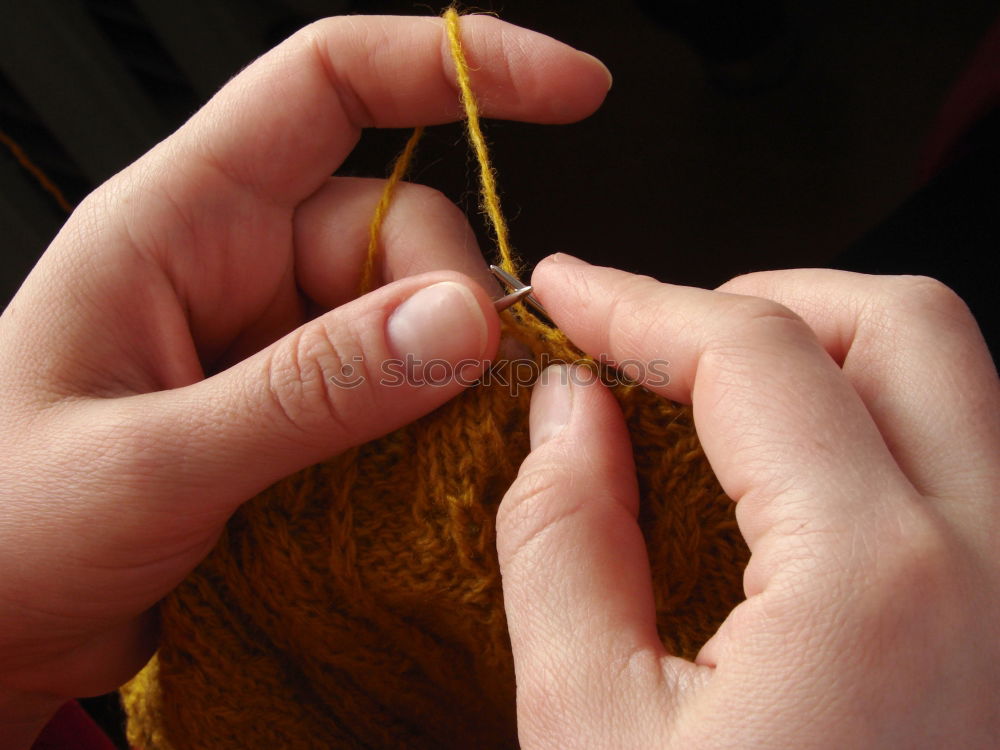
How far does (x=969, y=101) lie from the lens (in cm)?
119

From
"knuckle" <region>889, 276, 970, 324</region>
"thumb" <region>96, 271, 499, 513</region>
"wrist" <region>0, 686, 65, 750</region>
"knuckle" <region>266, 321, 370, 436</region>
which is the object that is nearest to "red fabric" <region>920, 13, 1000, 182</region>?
"knuckle" <region>889, 276, 970, 324</region>

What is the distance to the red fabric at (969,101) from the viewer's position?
115 cm

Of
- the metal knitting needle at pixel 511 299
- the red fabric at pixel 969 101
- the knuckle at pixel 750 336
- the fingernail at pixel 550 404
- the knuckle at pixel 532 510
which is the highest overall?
the metal knitting needle at pixel 511 299

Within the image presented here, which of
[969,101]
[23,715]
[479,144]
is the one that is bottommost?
[969,101]

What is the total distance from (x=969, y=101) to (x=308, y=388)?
1.08 metres

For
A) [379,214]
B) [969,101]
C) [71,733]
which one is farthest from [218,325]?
[969,101]

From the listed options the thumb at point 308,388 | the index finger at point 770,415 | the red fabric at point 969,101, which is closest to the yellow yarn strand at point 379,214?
the thumb at point 308,388

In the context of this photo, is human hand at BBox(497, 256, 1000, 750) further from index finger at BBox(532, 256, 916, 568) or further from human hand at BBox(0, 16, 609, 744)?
human hand at BBox(0, 16, 609, 744)

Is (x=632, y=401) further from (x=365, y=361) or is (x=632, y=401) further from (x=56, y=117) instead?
(x=56, y=117)

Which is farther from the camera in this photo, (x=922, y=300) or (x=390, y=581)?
(x=390, y=581)

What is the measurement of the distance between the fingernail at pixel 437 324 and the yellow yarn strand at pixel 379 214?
19cm

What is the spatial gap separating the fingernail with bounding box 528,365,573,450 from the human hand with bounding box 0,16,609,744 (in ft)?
0.22

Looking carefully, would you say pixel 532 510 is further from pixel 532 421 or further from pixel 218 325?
pixel 218 325

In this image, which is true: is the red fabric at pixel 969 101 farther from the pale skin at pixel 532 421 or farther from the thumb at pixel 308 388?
the thumb at pixel 308 388
